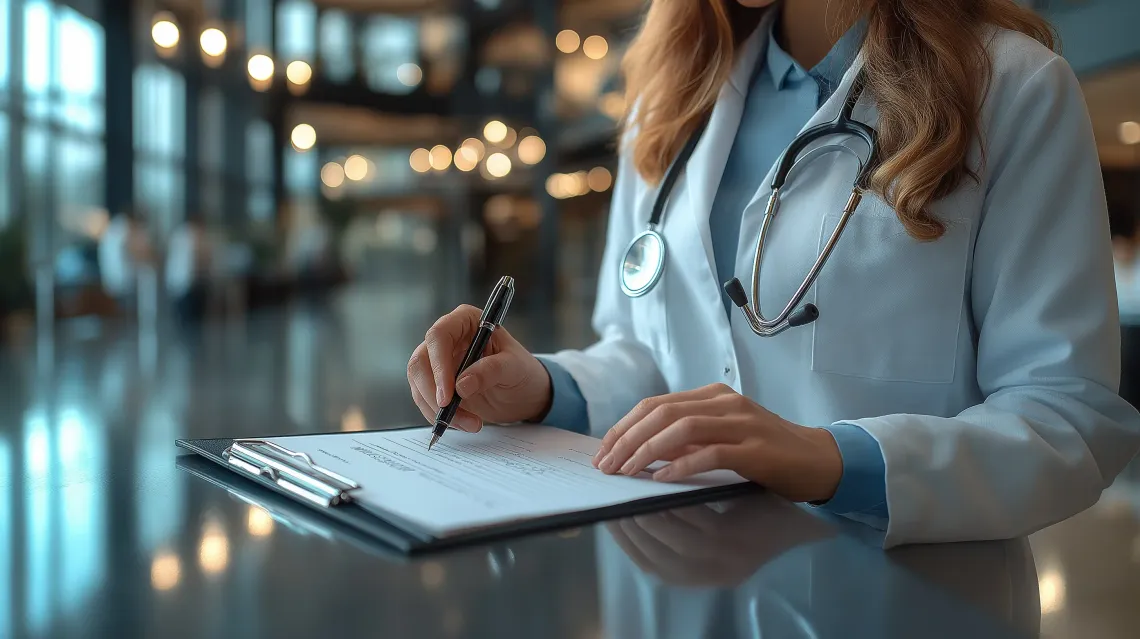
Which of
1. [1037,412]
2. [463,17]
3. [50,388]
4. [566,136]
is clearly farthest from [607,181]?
[1037,412]

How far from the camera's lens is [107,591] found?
1.92 ft

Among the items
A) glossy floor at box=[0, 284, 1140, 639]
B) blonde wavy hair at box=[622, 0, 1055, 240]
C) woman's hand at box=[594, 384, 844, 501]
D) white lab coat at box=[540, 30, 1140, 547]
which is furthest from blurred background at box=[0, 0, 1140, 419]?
woman's hand at box=[594, 384, 844, 501]

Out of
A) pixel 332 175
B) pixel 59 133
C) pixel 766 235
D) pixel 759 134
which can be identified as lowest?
pixel 766 235

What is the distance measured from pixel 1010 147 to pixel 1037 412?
0.98ft

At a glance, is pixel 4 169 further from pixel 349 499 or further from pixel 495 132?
pixel 349 499

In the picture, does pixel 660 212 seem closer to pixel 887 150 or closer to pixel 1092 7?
pixel 887 150

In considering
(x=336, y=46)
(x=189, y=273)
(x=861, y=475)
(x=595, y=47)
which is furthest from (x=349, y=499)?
(x=336, y=46)

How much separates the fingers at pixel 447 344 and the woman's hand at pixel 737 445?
250 mm

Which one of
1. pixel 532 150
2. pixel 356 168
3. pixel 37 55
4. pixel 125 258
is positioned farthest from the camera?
pixel 356 168

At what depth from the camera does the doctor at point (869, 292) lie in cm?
76

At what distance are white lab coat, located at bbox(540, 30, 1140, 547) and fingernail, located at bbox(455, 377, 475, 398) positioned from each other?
259 mm

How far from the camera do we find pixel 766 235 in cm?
109

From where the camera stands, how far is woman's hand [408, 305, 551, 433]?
3.16 ft

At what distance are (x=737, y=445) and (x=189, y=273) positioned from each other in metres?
10.4
